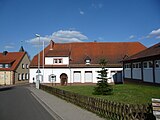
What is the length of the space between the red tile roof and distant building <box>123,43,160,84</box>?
41.7 ft

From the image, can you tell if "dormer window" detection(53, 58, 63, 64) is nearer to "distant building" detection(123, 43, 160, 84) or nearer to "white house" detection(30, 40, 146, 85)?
"white house" detection(30, 40, 146, 85)

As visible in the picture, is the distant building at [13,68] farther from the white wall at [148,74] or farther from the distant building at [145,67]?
the white wall at [148,74]

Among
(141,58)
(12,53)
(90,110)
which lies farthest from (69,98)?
(12,53)

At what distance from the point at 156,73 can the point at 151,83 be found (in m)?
1.81

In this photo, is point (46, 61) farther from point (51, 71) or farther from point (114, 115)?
point (114, 115)

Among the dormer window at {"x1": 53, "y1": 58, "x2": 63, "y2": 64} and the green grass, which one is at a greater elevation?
the dormer window at {"x1": 53, "y1": 58, "x2": 63, "y2": 64}

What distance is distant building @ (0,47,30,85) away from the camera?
5453cm

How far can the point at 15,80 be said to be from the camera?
56.6m

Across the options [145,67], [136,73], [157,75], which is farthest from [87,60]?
[157,75]

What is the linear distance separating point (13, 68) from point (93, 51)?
19493mm

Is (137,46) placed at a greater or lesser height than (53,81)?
greater

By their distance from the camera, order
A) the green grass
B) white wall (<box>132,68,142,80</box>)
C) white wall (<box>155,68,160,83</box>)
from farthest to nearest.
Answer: white wall (<box>132,68,142,80</box>) < white wall (<box>155,68,160,83</box>) < the green grass

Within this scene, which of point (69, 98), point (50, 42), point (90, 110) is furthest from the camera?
point (50, 42)

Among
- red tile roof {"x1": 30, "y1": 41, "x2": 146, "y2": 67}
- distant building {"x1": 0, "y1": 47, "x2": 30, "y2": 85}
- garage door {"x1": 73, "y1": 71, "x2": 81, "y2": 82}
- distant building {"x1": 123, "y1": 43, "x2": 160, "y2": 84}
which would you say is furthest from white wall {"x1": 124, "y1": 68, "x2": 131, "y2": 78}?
distant building {"x1": 0, "y1": 47, "x2": 30, "y2": 85}
